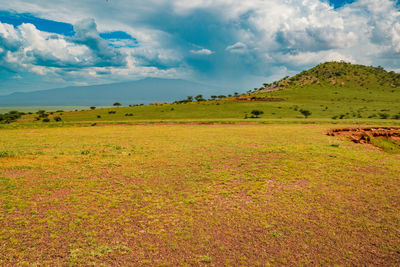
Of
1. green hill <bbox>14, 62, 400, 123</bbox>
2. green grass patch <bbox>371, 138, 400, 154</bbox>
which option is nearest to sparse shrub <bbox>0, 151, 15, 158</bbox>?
green grass patch <bbox>371, 138, 400, 154</bbox>

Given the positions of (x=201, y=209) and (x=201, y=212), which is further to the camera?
(x=201, y=209)

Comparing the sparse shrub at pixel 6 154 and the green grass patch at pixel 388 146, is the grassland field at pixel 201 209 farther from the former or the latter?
the green grass patch at pixel 388 146

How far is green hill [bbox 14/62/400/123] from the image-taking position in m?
85.5

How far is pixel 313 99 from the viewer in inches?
4739

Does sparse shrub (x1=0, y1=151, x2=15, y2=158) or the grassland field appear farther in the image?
sparse shrub (x1=0, y1=151, x2=15, y2=158)

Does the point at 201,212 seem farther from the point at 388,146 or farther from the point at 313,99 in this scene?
the point at 313,99

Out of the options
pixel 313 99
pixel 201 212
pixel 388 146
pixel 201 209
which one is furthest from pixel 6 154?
pixel 313 99

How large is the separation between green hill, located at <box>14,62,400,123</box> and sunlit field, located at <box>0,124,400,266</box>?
214 ft

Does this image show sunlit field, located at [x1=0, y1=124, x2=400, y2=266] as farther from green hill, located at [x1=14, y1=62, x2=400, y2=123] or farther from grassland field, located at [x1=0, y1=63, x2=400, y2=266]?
green hill, located at [x1=14, y1=62, x2=400, y2=123]

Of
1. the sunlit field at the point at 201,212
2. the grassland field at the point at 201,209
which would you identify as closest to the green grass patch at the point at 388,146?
the grassland field at the point at 201,209

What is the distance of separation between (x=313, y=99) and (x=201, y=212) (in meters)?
131

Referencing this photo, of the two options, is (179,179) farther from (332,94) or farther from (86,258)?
(332,94)

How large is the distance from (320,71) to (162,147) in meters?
213

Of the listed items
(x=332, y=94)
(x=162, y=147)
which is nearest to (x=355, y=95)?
(x=332, y=94)
